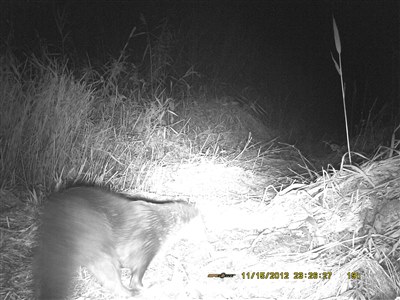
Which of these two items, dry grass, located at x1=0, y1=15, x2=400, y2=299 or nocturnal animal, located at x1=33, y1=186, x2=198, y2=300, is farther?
dry grass, located at x1=0, y1=15, x2=400, y2=299

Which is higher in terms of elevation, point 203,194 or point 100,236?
point 100,236

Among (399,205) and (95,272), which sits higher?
(399,205)

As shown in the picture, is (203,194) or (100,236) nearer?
(100,236)

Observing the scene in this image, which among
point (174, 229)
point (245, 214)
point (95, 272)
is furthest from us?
point (245, 214)

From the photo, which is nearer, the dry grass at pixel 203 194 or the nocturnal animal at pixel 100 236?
the nocturnal animal at pixel 100 236

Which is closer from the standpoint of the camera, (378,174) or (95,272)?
(95,272)

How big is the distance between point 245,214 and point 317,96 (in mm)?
4831

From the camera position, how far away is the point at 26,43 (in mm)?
5410

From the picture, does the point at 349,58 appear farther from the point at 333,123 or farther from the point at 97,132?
the point at 97,132

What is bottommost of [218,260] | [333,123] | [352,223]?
[333,123]

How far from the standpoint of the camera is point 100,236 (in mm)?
2240

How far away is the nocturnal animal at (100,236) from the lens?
196 cm

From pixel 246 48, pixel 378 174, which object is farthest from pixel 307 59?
pixel 378 174

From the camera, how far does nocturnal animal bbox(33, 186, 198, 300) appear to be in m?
1.96
